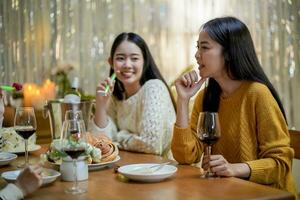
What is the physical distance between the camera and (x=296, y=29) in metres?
→ 3.29

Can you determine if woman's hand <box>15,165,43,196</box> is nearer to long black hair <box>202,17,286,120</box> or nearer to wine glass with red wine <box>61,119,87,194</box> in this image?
wine glass with red wine <box>61,119,87,194</box>

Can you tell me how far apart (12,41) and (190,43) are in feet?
4.70

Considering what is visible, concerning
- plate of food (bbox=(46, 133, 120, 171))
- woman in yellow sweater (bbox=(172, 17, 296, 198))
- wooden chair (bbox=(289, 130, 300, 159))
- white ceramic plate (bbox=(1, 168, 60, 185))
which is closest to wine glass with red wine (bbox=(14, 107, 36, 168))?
plate of food (bbox=(46, 133, 120, 171))

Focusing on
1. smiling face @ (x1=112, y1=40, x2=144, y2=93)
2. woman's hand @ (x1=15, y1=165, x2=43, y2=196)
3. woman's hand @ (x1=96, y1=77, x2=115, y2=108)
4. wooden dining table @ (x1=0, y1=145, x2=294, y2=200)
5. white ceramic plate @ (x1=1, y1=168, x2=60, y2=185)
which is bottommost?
wooden dining table @ (x1=0, y1=145, x2=294, y2=200)

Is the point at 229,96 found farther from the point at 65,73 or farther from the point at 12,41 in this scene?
the point at 12,41

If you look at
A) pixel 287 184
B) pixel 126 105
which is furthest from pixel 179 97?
pixel 126 105

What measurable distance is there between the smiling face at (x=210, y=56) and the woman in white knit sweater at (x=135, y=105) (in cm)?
49

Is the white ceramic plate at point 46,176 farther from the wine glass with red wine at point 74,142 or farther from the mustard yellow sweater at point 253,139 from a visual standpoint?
the mustard yellow sweater at point 253,139

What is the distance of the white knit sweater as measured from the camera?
83.1 inches

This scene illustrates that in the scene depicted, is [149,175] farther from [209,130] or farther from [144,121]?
[144,121]

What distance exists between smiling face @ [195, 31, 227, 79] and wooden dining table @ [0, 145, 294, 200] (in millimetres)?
436

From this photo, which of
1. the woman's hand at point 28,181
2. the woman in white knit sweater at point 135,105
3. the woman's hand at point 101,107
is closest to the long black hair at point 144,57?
the woman in white knit sweater at point 135,105

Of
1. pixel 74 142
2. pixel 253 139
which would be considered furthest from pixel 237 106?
pixel 74 142

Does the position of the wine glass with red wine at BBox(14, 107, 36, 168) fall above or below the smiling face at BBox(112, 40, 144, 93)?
below
